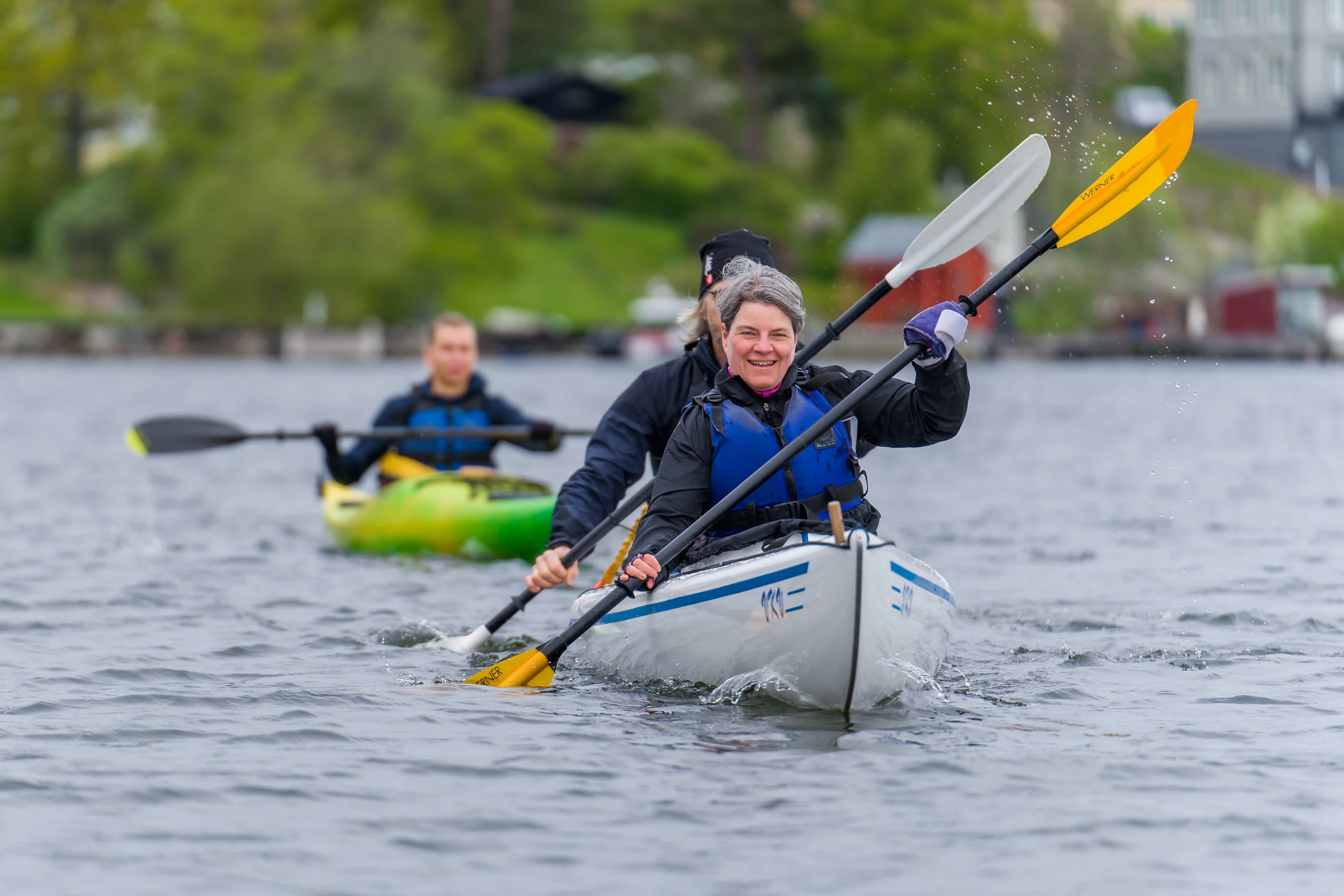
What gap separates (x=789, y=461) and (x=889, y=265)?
54.3 metres

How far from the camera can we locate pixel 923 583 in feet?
20.9

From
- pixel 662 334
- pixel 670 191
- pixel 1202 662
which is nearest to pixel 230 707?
pixel 1202 662

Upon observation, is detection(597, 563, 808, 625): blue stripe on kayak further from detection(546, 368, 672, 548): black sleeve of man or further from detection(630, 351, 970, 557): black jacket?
detection(546, 368, 672, 548): black sleeve of man

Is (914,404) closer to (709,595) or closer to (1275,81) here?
(709,595)

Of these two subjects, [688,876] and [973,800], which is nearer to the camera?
[688,876]

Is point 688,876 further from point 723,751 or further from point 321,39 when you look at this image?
point 321,39

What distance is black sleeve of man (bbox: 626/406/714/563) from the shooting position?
660 centimetres

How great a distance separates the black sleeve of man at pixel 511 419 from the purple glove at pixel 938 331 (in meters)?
5.68

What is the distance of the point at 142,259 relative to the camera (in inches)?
2466

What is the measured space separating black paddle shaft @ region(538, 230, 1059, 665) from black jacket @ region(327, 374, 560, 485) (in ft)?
15.3

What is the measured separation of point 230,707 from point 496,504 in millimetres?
4495

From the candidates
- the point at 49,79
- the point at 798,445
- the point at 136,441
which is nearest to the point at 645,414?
the point at 798,445

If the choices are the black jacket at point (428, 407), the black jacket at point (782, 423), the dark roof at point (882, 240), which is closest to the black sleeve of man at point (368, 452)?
the black jacket at point (428, 407)

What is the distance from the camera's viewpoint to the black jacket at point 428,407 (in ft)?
38.3
